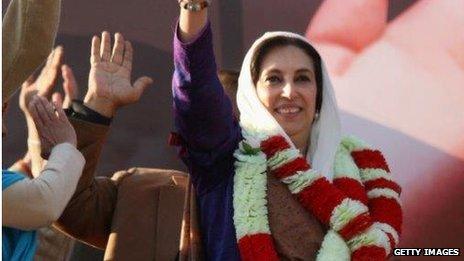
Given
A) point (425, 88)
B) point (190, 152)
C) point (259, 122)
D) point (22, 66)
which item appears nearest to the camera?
point (22, 66)

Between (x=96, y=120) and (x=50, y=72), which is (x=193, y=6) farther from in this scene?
(x=50, y=72)

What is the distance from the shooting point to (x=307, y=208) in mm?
2188

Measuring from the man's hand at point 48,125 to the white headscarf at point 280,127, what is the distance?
1.50 feet

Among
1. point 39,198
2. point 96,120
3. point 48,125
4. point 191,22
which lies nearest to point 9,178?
point 39,198

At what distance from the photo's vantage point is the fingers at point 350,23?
110 inches

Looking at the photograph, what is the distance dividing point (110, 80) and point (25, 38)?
0.32 metres

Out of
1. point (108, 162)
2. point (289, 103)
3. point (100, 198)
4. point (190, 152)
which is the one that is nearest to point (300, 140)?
point (289, 103)

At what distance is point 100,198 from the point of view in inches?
89.3

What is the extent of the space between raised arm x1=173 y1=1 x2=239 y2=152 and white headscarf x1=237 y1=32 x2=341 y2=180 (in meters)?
0.18

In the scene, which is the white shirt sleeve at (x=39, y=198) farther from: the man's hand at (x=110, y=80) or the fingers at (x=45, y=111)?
the man's hand at (x=110, y=80)

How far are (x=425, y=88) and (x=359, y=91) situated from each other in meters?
0.20

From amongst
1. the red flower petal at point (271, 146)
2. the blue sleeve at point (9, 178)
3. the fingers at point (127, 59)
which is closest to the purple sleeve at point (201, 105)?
the red flower petal at point (271, 146)

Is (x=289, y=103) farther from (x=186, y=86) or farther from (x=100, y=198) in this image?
(x=100, y=198)

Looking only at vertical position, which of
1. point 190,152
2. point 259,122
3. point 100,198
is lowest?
point 100,198
